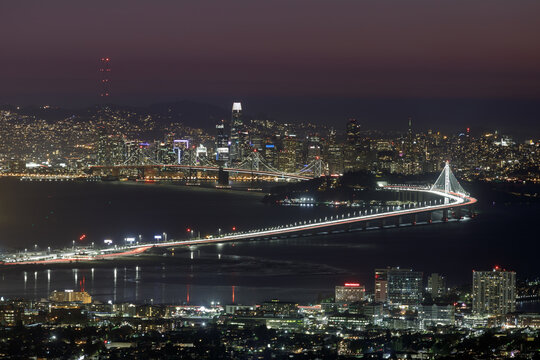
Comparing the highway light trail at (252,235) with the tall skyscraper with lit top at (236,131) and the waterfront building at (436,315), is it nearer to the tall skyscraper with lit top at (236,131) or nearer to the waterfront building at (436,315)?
the waterfront building at (436,315)

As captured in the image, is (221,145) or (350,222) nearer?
(350,222)

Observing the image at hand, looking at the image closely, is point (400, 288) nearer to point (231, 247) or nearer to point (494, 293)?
point (494, 293)

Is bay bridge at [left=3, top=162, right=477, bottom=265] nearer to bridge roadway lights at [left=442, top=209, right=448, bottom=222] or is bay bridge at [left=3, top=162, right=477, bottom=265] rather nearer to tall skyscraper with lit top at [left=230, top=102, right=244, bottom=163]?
bridge roadway lights at [left=442, top=209, right=448, bottom=222]

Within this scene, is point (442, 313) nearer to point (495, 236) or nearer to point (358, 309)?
point (358, 309)

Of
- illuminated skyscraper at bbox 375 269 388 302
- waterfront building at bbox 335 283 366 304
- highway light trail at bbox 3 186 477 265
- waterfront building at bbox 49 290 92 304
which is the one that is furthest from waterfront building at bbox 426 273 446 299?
highway light trail at bbox 3 186 477 265

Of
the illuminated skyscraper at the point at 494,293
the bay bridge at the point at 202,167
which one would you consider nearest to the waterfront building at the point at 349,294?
the illuminated skyscraper at the point at 494,293

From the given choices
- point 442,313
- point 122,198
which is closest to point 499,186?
point 122,198

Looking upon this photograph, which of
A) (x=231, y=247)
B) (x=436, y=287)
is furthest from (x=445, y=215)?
(x=436, y=287)

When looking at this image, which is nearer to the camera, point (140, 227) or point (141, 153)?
point (140, 227)
